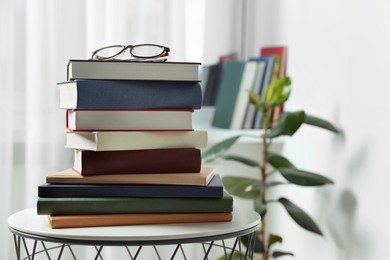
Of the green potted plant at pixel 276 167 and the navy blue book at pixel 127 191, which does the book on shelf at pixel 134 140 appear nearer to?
the navy blue book at pixel 127 191

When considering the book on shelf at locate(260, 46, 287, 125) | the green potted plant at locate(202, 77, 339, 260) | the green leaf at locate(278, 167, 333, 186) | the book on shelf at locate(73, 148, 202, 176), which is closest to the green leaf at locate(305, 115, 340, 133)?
the green potted plant at locate(202, 77, 339, 260)

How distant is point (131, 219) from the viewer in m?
1.23

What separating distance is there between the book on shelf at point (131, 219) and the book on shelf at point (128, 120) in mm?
164

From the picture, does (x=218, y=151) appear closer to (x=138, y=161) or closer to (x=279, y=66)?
(x=279, y=66)

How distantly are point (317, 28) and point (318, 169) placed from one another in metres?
0.41

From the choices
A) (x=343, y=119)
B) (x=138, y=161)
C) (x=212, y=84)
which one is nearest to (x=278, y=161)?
(x=343, y=119)

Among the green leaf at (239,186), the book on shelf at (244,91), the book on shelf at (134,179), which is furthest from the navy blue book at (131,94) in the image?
the book on shelf at (244,91)

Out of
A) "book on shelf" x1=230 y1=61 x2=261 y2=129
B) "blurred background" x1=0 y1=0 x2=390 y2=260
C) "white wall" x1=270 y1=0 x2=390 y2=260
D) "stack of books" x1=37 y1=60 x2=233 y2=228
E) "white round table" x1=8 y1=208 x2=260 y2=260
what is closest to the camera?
"white round table" x1=8 y1=208 x2=260 y2=260

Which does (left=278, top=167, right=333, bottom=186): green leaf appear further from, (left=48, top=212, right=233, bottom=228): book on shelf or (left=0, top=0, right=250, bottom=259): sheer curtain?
(left=0, top=0, right=250, bottom=259): sheer curtain

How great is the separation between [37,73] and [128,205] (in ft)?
2.83

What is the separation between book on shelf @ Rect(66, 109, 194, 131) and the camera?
4.12ft

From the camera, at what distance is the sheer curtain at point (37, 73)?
194cm

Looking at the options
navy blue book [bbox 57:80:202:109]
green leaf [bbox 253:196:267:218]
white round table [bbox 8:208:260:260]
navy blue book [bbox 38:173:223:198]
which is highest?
navy blue book [bbox 57:80:202:109]

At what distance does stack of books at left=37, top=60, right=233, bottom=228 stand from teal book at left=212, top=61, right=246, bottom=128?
94cm
